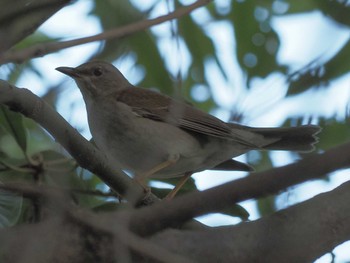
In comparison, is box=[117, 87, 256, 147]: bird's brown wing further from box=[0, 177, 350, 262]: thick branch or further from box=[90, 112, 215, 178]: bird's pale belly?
box=[0, 177, 350, 262]: thick branch

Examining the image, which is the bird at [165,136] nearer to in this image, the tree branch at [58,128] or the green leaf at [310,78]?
the tree branch at [58,128]

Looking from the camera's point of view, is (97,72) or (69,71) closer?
(69,71)

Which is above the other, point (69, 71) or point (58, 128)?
point (69, 71)

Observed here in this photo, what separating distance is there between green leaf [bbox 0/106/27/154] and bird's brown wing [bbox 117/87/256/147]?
5.18 ft

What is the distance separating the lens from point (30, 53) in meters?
2.76

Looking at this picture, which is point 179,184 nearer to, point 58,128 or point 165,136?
point 165,136

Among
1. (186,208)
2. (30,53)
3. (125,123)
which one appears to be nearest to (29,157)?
(125,123)

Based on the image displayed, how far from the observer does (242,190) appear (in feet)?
7.58

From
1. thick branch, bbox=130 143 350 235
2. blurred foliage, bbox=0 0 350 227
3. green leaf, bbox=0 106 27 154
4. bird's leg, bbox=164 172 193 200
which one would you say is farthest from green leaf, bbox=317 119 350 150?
thick branch, bbox=130 143 350 235

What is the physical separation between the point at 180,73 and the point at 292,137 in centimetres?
324

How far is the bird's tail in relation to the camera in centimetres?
637

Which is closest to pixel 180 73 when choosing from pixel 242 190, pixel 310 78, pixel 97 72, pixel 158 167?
pixel 310 78

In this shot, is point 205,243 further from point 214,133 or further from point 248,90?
point 214,133

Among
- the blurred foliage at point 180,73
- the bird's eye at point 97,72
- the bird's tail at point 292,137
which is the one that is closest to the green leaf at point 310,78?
the blurred foliage at point 180,73
